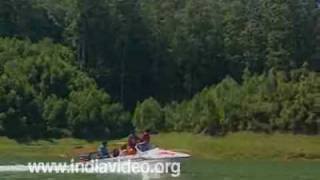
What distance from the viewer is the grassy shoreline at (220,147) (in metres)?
A: 92.9

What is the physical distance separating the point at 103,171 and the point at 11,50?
64144mm

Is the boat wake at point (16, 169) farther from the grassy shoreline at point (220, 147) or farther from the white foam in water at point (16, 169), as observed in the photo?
the grassy shoreline at point (220, 147)

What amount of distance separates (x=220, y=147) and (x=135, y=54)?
1453 inches

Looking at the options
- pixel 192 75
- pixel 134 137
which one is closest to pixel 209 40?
pixel 192 75

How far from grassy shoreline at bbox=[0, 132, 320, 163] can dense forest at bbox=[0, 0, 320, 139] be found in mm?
9321

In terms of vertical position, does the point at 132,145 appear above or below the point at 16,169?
above

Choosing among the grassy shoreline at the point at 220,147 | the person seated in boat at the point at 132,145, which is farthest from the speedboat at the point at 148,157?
the grassy shoreline at the point at 220,147

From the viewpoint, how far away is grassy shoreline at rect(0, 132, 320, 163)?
92875mm

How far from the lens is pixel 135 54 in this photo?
425ft

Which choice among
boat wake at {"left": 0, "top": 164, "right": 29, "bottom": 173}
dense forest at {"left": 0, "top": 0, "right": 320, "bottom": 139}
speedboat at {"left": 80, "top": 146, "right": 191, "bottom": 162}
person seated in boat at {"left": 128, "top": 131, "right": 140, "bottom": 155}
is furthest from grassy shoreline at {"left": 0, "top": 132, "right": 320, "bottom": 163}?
speedboat at {"left": 80, "top": 146, "right": 191, "bottom": 162}

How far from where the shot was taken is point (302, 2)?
130 metres

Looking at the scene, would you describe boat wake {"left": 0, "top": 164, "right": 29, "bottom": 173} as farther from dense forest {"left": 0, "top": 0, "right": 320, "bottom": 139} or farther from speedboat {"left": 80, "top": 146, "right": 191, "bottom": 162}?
dense forest {"left": 0, "top": 0, "right": 320, "bottom": 139}

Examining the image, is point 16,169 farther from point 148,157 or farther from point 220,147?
point 220,147

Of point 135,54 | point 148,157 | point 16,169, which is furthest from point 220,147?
point 148,157
